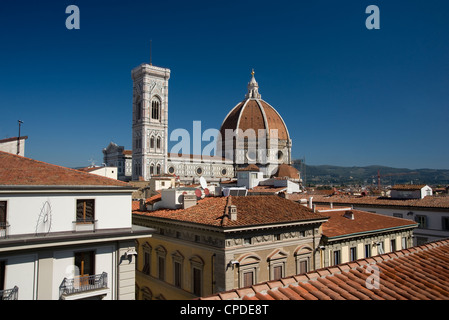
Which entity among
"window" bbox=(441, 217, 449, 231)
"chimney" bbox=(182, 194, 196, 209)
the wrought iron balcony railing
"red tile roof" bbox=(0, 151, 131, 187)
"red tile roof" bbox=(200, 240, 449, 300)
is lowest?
"window" bbox=(441, 217, 449, 231)

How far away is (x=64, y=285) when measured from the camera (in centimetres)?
1188

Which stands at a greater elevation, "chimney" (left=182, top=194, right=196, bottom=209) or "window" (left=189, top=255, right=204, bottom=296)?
"chimney" (left=182, top=194, right=196, bottom=209)

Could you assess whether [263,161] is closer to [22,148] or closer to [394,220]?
[394,220]

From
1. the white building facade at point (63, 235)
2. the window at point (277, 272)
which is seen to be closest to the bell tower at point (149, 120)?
the window at point (277, 272)

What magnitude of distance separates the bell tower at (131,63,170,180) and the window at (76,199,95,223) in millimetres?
72695

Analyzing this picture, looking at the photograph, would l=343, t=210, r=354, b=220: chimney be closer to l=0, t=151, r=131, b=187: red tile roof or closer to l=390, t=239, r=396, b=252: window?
l=390, t=239, r=396, b=252: window

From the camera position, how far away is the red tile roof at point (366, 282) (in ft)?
19.7

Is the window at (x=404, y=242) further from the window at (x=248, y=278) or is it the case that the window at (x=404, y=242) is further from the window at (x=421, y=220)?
the window at (x=248, y=278)

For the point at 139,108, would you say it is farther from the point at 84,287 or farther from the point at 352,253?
the point at 84,287

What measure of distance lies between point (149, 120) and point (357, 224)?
241 ft

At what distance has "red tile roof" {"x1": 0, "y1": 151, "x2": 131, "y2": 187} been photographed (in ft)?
39.3

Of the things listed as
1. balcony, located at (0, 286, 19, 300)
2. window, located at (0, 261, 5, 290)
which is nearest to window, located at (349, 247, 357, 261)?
balcony, located at (0, 286, 19, 300)

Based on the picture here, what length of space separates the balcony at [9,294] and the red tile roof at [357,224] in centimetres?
1411

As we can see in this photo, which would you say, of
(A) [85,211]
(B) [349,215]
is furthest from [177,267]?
(B) [349,215]
